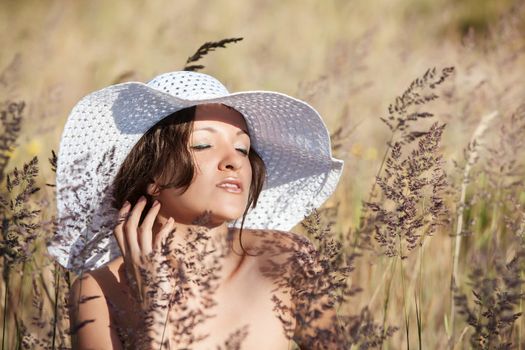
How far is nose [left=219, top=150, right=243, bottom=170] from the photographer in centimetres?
221

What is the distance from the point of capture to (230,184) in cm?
221

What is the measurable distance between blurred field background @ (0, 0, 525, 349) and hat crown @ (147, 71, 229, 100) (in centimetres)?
56

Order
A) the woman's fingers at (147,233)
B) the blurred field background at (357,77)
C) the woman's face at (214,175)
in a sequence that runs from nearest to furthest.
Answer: the woman's fingers at (147,233) → the woman's face at (214,175) → the blurred field background at (357,77)

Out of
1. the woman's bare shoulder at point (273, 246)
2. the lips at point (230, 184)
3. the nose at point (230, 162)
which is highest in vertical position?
the nose at point (230, 162)

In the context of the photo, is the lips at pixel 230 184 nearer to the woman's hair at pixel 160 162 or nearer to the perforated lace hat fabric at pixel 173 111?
the woman's hair at pixel 160 162

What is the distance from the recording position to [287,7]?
9555 millimetres

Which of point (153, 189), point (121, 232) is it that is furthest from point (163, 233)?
point (153, 189)

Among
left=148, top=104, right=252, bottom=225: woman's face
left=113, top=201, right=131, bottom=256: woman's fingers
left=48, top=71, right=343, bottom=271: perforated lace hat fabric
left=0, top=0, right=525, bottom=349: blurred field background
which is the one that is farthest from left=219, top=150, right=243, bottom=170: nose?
left=0, top=0, right=525, bottom=349: blurred field background

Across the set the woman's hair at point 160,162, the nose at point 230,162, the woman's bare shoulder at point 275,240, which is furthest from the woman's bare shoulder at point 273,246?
the nose at point 230,162

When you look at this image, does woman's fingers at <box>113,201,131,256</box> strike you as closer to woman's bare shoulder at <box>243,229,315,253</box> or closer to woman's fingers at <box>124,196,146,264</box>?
woman's fingers at <box>124,196,146,264</box>

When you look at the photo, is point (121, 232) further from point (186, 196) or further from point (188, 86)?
point (188, 86)

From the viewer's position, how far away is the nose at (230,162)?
2.21 meters

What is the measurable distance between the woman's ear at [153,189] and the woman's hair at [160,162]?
0.01m

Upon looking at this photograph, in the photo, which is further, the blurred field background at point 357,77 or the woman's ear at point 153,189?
the blurred field background at point 357,77
